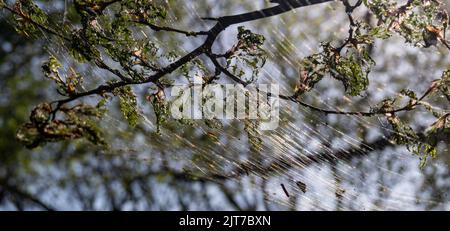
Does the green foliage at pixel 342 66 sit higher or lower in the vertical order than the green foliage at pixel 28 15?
lower

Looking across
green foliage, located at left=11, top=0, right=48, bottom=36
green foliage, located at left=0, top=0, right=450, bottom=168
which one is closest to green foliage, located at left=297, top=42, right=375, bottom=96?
green foliage, located at left=0, top=0, right=450, bottom=168

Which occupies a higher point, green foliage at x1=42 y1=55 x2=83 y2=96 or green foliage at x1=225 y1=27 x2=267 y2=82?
green foliage at x1=225 y1=27 x2=267 y2=82

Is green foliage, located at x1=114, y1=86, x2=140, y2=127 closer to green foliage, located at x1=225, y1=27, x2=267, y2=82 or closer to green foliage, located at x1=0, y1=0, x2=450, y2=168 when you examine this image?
green foliage, located at x1=0, y1=0, x2=450, y2=168

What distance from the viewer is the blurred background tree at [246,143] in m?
1.67

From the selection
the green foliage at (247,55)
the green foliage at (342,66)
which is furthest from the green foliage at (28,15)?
Answer: the green foliage at (342,66)

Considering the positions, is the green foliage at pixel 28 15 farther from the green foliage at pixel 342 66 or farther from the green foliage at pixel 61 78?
the green foliage at pixel 342 66

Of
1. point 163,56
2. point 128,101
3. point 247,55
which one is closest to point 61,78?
point 128,101

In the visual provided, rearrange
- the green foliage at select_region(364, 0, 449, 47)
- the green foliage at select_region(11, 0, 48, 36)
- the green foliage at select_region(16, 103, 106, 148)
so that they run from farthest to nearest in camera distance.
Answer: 1. the green foliage at select_region(11, 0, 48, 36)
2. the green foliage at select_region(364, 0, 449, 47)
3. the green foliage at select_region(16, 103, 106, 148)

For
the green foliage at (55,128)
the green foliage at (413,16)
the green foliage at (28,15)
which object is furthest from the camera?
the green foliage at (28,15)

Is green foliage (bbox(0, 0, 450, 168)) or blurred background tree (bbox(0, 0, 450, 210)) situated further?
blurred background tree (bbox(0, 0, 450, 210))

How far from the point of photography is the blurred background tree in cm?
167

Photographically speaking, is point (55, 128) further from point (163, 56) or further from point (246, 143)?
point (246, 143)

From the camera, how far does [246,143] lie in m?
2.07

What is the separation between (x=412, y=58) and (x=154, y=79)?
112 cm
